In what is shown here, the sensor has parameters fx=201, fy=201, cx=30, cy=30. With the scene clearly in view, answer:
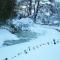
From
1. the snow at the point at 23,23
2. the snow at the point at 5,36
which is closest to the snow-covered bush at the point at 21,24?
the snow at the point at 23,23

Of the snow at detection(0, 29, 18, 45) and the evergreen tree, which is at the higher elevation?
the evergreen tree

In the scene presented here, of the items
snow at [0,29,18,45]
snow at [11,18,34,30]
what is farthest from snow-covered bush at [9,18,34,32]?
snow at [0,29,18,45]

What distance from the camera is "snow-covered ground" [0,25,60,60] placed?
273 cm

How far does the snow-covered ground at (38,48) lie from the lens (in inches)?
107

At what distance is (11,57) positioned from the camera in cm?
268

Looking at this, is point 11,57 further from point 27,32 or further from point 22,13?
point 22,13

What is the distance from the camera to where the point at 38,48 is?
2986 mm

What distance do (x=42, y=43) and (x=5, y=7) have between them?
0.79 m

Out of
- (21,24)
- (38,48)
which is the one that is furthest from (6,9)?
(38,48)

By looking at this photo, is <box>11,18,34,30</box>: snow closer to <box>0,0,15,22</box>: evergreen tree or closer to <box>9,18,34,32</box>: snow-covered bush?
<box>9,18,34,32</box>: snow-covered bush

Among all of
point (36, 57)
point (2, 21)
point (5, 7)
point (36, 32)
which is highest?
point (5, 7)

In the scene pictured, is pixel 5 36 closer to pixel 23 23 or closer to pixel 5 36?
pixel 5 36

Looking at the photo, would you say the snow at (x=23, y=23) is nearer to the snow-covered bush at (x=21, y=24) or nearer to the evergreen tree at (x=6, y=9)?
the snow-covered bush at (x=21, y=24)

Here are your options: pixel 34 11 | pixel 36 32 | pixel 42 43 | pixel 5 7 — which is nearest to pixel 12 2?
pixel 5 7
